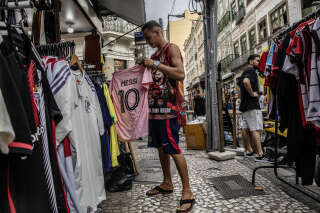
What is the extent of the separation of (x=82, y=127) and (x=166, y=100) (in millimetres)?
1032

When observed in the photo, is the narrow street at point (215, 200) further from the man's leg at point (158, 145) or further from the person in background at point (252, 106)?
the person in background at point (252, 106)

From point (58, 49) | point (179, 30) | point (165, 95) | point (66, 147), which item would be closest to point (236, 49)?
point (165, 95)

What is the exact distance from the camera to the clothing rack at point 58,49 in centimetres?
202

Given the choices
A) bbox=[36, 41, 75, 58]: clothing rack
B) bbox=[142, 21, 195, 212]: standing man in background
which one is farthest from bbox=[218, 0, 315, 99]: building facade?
bbox=[36, 41, 75, 58]: clothing rack

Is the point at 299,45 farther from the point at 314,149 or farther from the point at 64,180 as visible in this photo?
the point at 64,180

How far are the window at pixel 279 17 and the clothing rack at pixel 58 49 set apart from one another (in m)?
15.1

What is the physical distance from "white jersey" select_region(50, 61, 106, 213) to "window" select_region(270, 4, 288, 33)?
49.8ft

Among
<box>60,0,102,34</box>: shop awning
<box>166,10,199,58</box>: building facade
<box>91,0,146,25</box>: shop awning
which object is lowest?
<box>60,0,102,34</box>: shop awning

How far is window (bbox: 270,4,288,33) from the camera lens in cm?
1389

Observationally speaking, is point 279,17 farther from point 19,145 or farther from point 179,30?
point 179,30

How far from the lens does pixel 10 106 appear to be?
89 cm

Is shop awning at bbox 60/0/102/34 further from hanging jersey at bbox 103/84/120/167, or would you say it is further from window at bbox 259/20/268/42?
window at bbox 259/20/268/42

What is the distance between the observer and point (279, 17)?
14.5 meters

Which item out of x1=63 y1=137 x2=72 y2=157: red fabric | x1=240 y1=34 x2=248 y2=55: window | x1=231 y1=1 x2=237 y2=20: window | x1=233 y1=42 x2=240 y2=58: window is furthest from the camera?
x1=233 y1=42 x2=240 y2=58: window
